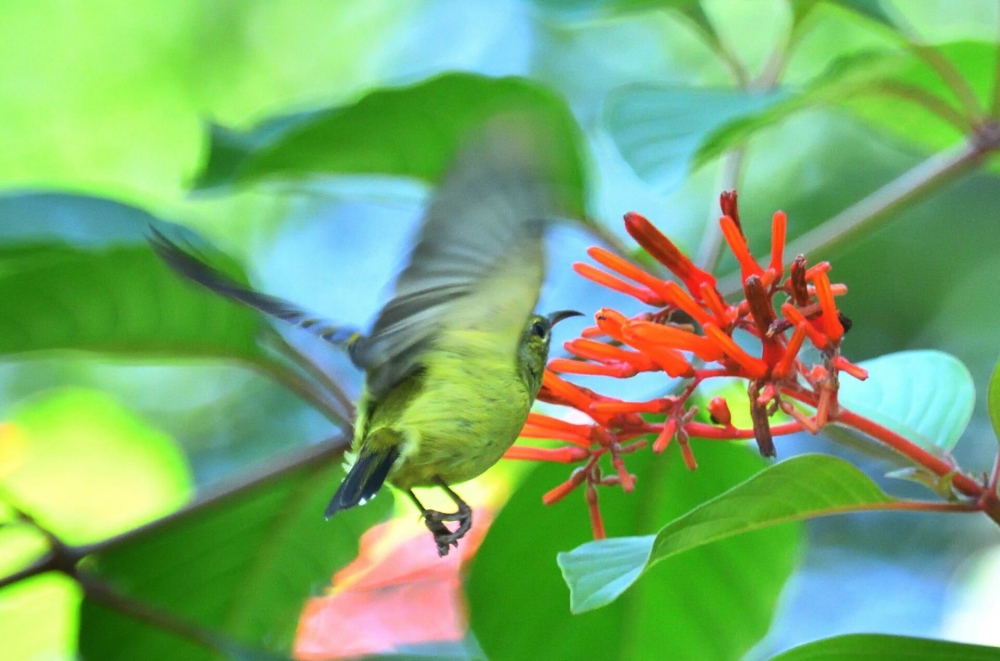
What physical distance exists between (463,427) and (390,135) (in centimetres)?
43

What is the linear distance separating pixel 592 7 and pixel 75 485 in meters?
1.30

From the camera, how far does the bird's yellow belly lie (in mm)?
1301

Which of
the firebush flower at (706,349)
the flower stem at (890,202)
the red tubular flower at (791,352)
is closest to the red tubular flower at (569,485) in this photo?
the firebush flower at (706,349)

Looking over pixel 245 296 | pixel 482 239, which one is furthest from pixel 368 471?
pixel 482 239

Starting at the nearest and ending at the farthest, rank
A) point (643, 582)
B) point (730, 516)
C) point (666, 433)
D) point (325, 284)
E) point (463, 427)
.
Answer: point (730, 516) → point (666, 433) → point (463, 427) → point (643, 582) → point (325, 284)

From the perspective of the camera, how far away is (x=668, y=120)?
4.43 ft

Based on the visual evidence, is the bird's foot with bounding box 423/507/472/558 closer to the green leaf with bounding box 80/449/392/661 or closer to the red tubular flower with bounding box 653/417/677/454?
the green leaf with bounding box 80/449/392/661

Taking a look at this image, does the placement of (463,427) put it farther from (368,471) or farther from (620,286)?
(620,286)

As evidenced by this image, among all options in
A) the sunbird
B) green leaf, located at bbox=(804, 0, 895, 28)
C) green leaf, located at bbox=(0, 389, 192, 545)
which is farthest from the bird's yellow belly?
green leaf, located at bbox=(0, 389, 192, 545)

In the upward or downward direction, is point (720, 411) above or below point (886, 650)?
above

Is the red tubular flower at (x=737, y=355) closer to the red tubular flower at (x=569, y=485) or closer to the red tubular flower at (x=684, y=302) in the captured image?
the red tubular flower at (x=684, y=302)

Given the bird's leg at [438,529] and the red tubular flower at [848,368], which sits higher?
the red tubular flower at [848,368]

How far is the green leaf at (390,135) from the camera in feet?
4.75

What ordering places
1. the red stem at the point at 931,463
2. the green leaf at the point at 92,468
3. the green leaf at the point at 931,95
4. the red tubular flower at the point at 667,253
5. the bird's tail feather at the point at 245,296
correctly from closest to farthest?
the red stem at the point at 931,463 → the red tubular flower at the point at 667,253 → the bird's tail feather at the point at 245,296 → the green leaf at the point at 931,95 → the green leaf at the point at 92,468
